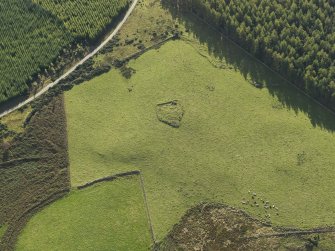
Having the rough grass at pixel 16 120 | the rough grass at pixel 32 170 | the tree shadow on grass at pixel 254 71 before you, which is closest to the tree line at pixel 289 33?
the tree shadow on grass at pixel 254 71

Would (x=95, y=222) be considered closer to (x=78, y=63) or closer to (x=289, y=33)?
(x=78, y=63)

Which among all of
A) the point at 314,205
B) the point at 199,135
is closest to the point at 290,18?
the point at 199,135

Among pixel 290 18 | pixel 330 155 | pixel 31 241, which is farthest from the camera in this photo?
pixel 290 18

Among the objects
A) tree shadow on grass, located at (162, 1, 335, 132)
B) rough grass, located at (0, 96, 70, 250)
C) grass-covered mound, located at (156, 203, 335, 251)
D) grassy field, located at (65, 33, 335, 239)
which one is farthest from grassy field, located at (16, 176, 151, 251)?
tree shadow on grass, located at (162, 1, 335, 132)

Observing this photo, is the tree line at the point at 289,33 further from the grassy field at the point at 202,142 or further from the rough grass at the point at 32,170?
the rough grass at the point at 32,170

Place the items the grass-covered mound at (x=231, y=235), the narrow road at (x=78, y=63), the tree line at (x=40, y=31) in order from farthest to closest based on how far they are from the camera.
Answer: the tree line at (x=40, y=31) < the narrow road at (x=78, y=63) < the grass-covered mound at (x=231, y=235)

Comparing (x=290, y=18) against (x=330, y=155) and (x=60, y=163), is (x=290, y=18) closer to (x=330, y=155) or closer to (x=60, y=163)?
(x=330, y=155)

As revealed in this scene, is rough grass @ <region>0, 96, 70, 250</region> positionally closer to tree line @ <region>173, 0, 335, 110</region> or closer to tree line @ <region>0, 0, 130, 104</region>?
tree line @ <region>0, 0, 130, 104</region>
